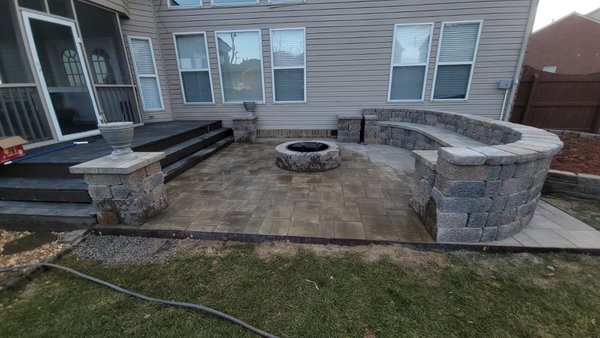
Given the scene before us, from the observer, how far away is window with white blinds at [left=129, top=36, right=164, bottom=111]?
18.8ft

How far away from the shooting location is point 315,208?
290 cm

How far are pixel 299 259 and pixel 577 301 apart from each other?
200 cm

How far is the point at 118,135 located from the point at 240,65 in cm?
439

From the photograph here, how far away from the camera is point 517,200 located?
7.26ft

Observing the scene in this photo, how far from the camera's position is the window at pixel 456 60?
5.37m

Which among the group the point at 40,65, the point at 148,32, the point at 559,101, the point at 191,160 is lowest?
the point at 191,160

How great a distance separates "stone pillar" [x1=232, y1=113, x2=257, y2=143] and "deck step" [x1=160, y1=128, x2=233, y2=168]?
408mm

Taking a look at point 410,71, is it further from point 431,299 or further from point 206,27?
point 431,299

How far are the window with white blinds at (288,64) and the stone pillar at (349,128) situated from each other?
3.88 feet

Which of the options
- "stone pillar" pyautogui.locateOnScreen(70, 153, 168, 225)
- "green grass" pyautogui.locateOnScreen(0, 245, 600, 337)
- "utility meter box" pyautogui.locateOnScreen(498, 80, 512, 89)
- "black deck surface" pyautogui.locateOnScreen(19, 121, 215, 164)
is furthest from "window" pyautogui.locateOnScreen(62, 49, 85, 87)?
"utility meter box" pyautogui.locateOnScreen(498, 80, 512, 89)

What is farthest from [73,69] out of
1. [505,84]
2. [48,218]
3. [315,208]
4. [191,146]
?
[505,84]

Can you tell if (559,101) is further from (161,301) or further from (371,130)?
(161,301)

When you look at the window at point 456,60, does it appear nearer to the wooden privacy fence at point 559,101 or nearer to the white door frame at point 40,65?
the wooden privacy fence at point 559,101

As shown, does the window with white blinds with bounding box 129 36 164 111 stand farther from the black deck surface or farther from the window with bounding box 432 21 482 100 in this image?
the window with bounding box 432 21 482 100
